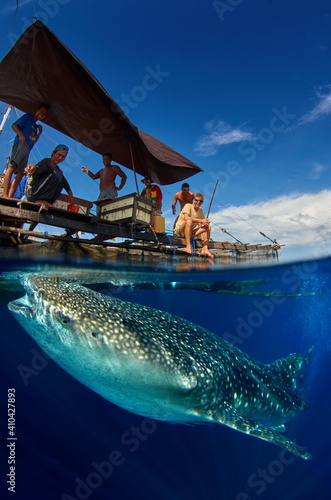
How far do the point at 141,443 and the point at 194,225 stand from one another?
6852 millimetres

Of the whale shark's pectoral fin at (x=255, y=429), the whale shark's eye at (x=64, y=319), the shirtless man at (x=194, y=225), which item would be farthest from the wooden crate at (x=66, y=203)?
the whale shark's pectoral fin at (x=255, y=429)

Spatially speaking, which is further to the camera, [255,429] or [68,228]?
[68,228]

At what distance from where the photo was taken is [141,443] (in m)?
6.85

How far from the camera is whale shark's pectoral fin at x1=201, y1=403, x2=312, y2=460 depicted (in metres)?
2.85

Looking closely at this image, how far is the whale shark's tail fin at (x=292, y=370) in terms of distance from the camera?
224 inches

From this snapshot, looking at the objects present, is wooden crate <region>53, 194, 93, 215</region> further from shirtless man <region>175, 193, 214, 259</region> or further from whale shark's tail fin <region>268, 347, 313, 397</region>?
whale shark's tail fin <region>268, 347, 313, 397</region>

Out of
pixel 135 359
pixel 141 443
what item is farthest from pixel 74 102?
pixel 141 443

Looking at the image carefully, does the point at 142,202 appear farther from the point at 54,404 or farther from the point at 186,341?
the point at 54,404

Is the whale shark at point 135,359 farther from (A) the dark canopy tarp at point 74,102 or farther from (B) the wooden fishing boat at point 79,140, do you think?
(A) the dark canopy tarp at point 74,102

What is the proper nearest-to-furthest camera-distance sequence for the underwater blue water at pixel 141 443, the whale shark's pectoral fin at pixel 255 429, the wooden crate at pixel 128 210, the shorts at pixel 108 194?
1. the whale shark's pectoral fin at pixel 255 429
2. the underwater blue water at pixel 141 443
3. the wooden crate at pixel 128 210
4. the shorts at pixel 108 194

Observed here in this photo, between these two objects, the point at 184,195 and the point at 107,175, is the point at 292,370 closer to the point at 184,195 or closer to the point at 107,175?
the point at 184,195

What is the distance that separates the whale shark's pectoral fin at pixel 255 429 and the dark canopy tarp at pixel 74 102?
7.72 metres

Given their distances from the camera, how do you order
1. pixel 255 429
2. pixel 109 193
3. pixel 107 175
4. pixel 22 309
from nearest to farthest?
pixel 255 429 → pixel 22 309 → pixel 109 193 → pixel 107 175

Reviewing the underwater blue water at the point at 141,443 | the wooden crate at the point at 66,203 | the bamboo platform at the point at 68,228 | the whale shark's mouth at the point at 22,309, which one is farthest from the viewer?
the wooden crate at the point at 66,203
